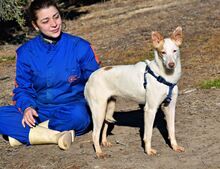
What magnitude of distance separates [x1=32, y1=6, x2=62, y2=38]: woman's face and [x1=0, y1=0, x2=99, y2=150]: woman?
0.04 feet

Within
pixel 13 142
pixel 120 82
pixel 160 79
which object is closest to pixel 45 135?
pixel 13 142

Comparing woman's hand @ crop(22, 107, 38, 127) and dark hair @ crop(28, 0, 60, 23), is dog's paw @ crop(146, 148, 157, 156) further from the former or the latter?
dark hair @ crop(28, 0, 60, 23)

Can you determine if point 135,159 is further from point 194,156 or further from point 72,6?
point 72,6

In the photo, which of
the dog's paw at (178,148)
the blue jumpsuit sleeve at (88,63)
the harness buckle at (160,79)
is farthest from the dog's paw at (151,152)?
the blue jumpsuit sleeve at (88,63)

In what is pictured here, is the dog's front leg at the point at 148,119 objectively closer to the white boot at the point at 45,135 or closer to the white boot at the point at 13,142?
the white boot at the point at 45,135

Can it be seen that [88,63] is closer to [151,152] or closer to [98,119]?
[98,119]

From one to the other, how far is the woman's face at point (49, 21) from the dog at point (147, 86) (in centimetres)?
72

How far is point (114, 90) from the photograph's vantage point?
550 centimetres

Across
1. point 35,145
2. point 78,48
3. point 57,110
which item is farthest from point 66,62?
point 35,145

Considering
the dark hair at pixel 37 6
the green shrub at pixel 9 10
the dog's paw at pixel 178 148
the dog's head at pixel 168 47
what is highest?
the dark hair at pixel 37 6

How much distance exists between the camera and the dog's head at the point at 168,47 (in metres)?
4.95

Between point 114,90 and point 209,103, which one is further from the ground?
point 114,90

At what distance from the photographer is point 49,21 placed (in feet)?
19.1

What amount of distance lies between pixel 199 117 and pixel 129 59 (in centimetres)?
421
